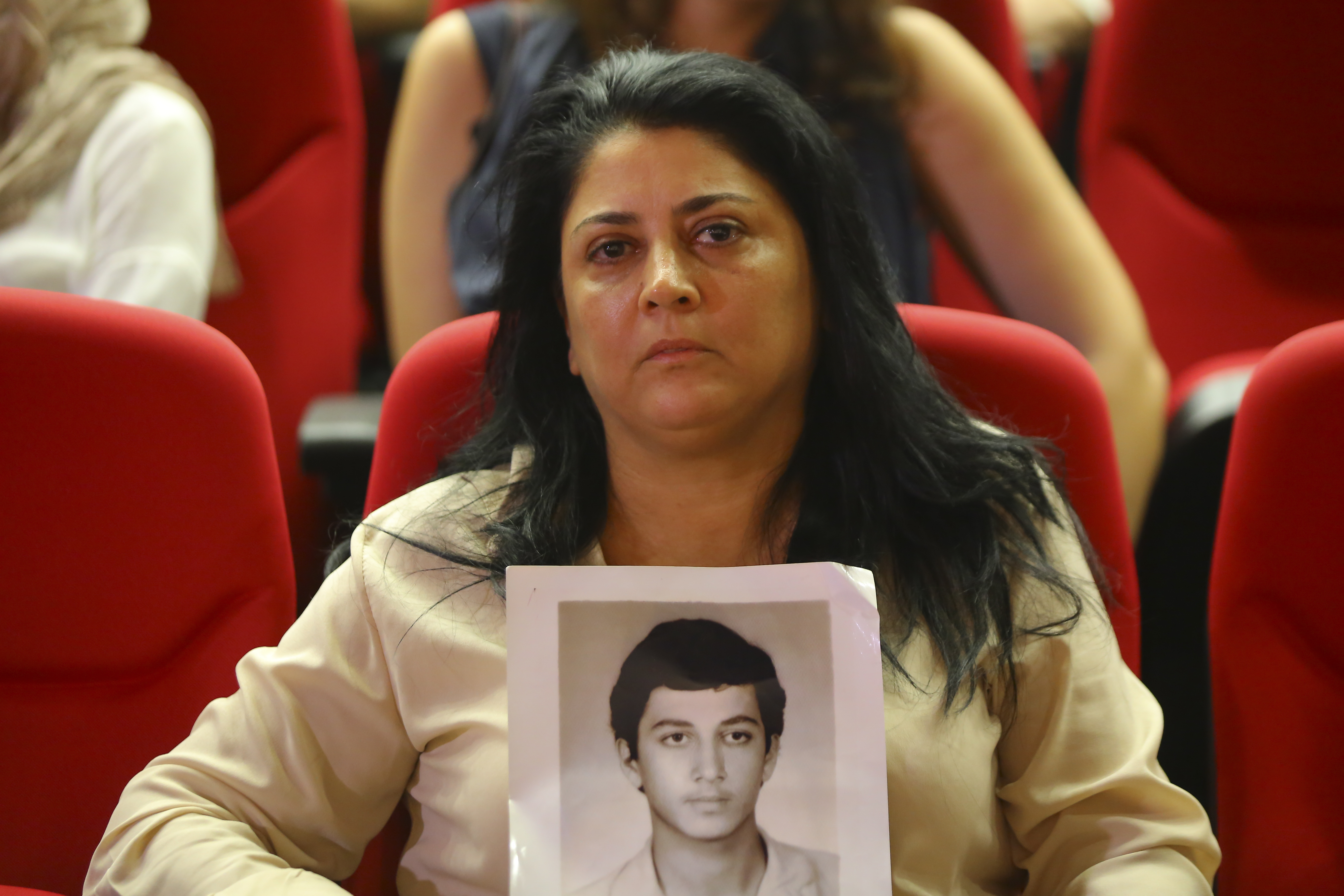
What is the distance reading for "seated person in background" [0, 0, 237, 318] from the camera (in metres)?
1.33

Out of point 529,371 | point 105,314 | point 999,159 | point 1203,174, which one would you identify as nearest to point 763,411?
point 529,371

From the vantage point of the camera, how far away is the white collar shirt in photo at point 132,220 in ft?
4.34

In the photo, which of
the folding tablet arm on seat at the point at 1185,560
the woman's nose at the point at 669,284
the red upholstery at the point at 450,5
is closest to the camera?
the woman's nose at the point at 669,284

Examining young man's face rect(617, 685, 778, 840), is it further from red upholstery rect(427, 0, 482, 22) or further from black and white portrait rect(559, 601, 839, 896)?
red upholstery rect(427, 0, 482, 22)

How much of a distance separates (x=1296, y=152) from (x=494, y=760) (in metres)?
1.25

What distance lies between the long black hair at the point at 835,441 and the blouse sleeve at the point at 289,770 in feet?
0.30

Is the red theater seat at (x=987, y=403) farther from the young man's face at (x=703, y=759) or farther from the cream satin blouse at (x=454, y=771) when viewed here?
the young man's face at (x=703, y=759)

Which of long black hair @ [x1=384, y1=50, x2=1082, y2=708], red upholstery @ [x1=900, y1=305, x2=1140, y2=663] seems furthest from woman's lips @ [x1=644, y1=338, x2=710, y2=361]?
red upholstery @ [x1=900, y1=305, x2=1140, y2=663]

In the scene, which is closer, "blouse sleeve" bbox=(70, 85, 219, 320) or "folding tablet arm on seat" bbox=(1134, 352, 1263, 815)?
"folding tablet arm on seat" bbox=(1134, 352, 1263, 815)

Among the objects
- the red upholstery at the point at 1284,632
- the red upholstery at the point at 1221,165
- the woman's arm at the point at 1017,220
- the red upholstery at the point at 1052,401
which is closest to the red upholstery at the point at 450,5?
the woman's arm at the point at 1017,220

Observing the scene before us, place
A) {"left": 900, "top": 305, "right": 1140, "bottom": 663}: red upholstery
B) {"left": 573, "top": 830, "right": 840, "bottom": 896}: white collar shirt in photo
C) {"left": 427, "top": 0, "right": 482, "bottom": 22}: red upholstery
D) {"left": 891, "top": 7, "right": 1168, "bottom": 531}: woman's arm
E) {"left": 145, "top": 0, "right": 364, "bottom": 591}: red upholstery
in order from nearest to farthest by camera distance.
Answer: {"left": 573, "top": 830, "right": 840, "bottom": 896}: white collar shirt in photo < {"left": 900, "top": 305, "right": 1140, "bottom": 663}: red upholstery < {"left": 891, "top": 7, "right": 1168, "bottom": 531}: woman's arm < {"left": 145, "top": 0, "right": 364, "bottom": 591}: red upholstery < {"left": 427, "top": 0, "right": 482, "bottom": 22}: red upholstery

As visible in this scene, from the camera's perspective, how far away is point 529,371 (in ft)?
3.11

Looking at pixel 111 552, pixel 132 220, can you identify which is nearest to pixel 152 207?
pixel 132 220

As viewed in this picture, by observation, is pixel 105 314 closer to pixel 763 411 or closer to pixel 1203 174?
pixel 763 411
